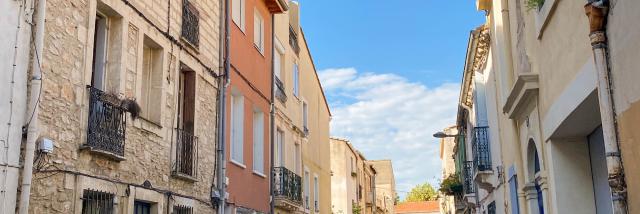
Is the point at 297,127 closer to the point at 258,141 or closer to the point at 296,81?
the point at 296,81

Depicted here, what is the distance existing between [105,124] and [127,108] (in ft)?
2.18

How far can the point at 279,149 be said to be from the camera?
20.4 m

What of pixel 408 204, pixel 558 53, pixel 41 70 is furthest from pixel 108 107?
pixel 408 204

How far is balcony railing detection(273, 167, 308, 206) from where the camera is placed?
18750 mm

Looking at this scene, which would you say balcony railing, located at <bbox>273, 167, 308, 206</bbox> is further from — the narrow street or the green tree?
the green tree

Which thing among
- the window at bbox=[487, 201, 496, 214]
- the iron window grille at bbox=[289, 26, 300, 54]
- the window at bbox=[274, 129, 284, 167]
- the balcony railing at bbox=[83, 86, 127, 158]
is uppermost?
the iron window grille at bbox=[289, 26, 300, 54]

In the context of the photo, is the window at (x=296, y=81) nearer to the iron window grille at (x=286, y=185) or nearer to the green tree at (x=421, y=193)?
the iron window grille at (x=286, y=185)

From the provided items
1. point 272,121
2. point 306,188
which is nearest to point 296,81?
point 306,188

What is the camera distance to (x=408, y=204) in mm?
79500

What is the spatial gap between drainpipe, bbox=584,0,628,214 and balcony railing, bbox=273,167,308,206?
13168 millimetres

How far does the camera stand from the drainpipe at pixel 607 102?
5863 millimetres

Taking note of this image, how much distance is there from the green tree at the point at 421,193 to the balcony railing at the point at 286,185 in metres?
76.3

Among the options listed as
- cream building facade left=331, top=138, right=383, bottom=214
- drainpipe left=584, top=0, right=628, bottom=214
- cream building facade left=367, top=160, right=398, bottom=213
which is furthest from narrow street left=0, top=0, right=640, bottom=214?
cream building facade left=367, top=160, right=398, bottom=213

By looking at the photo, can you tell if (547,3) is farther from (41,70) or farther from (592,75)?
(41,70)
